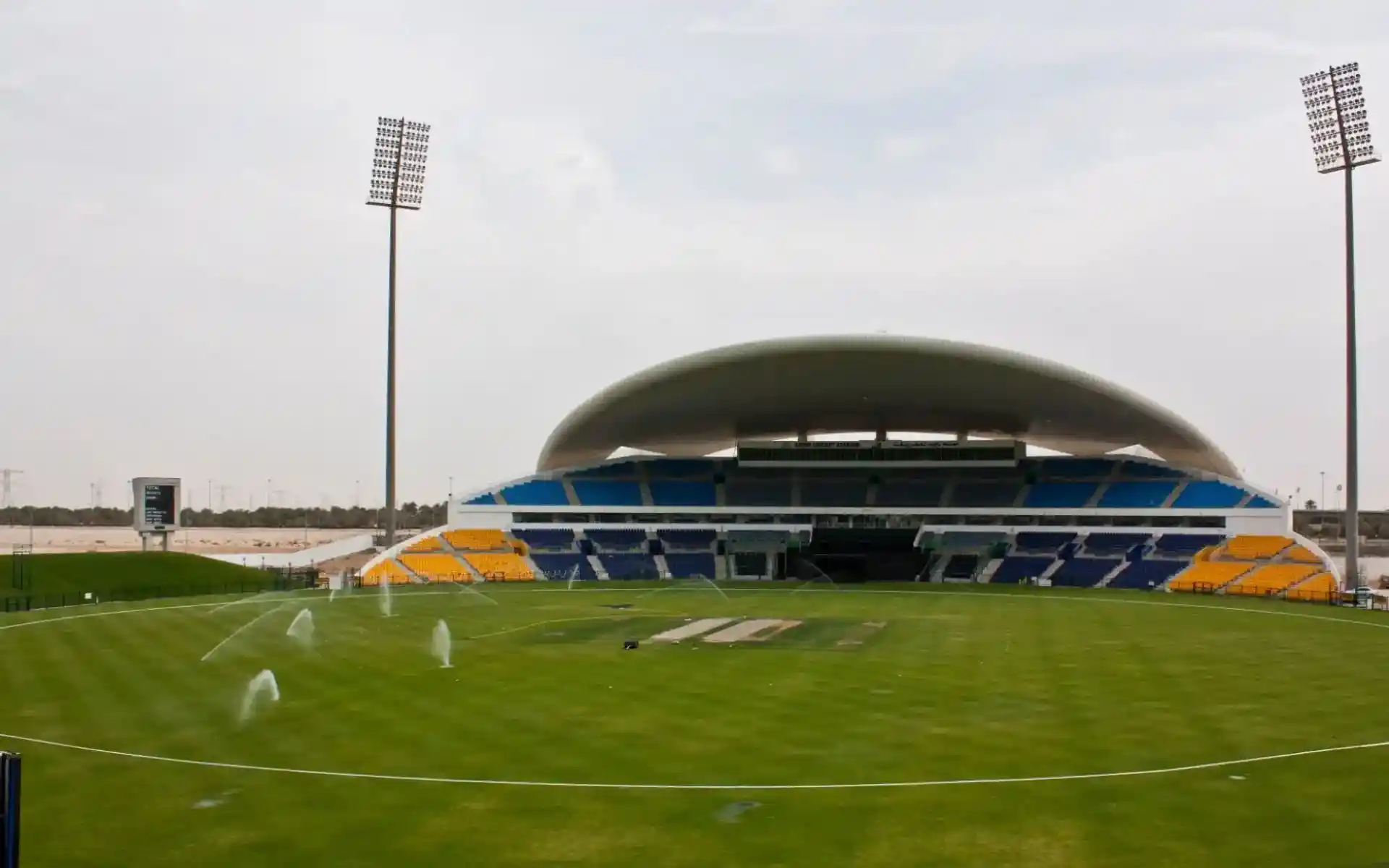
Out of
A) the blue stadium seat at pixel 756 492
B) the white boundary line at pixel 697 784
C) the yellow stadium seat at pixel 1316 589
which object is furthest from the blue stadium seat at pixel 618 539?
the white boundary line at pixel 697 784

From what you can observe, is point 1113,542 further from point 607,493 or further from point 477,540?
point 477,540

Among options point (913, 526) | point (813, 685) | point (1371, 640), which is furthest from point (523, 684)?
point (913, 526)

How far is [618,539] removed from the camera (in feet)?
271

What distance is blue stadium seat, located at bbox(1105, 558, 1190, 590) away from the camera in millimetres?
67875

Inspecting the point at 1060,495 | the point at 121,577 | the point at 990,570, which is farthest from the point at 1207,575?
the point at 121,577

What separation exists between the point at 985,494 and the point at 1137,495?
33.9 ft

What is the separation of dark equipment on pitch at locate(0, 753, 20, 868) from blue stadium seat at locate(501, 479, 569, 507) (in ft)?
245

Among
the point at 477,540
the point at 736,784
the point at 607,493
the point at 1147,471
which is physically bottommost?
the point at 736,784

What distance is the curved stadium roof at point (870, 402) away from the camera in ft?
216

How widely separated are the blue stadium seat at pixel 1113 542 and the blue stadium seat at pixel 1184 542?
42.9 inches

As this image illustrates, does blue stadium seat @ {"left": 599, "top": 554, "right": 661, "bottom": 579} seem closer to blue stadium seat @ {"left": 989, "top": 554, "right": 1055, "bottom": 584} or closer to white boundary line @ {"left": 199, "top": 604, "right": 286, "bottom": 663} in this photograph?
blue stadium seat @ {"left": 989, "top": 554, "right": 1055, "bottom": 584}

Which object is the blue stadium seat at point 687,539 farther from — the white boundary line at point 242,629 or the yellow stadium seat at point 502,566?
the white boundary line at point 242,629

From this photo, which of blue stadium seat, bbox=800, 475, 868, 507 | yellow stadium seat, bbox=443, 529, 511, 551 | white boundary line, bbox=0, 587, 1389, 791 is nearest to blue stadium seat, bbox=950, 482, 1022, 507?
blue stadium seat, bbox=800, 475, 868, 507

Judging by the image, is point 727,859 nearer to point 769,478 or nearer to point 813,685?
point 813,685
